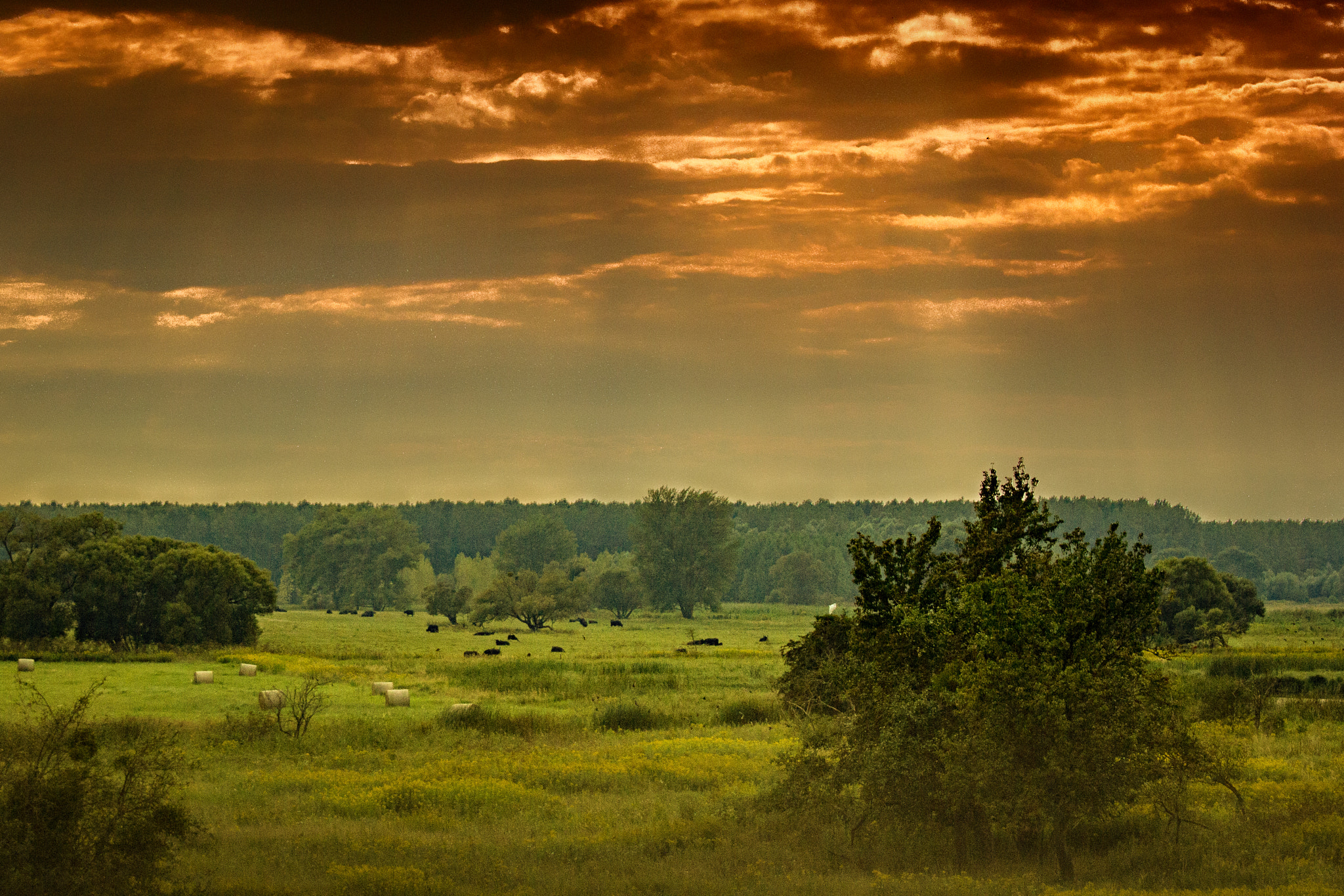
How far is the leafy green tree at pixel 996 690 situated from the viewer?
2050 centimetres

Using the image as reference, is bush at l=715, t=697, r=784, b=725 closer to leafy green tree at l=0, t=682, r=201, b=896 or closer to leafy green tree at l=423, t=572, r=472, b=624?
leafy green tree at l=0, t=682, r=201, b=896

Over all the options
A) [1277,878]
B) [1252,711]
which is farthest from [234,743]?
[1252,711]

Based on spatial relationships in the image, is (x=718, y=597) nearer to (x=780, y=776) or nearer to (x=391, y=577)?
(x=391, y=577)

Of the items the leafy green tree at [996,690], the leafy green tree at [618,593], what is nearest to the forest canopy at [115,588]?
the leafy green tree at [996,690]

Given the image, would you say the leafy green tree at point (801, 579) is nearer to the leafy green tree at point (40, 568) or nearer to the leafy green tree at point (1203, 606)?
the leafy green tree at point (1203, 606)

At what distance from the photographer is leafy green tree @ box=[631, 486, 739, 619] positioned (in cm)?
16112

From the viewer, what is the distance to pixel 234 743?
3684 cm

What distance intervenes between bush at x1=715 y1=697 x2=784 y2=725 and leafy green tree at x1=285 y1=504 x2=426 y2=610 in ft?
455

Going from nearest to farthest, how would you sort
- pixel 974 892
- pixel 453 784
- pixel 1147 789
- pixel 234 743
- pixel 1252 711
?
1. pixel 974 892
2. pixel 1147 789
3. pixel 453 784
4. pixel 234 743
5. pixel 1252 711

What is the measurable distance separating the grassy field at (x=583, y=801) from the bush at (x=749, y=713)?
11cm

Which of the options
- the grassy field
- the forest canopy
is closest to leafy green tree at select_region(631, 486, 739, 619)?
the forest canopy

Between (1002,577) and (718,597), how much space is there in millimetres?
141601

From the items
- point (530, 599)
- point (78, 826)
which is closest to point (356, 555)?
point (530, 599)

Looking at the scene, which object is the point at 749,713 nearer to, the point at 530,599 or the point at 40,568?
the point at 40,568
